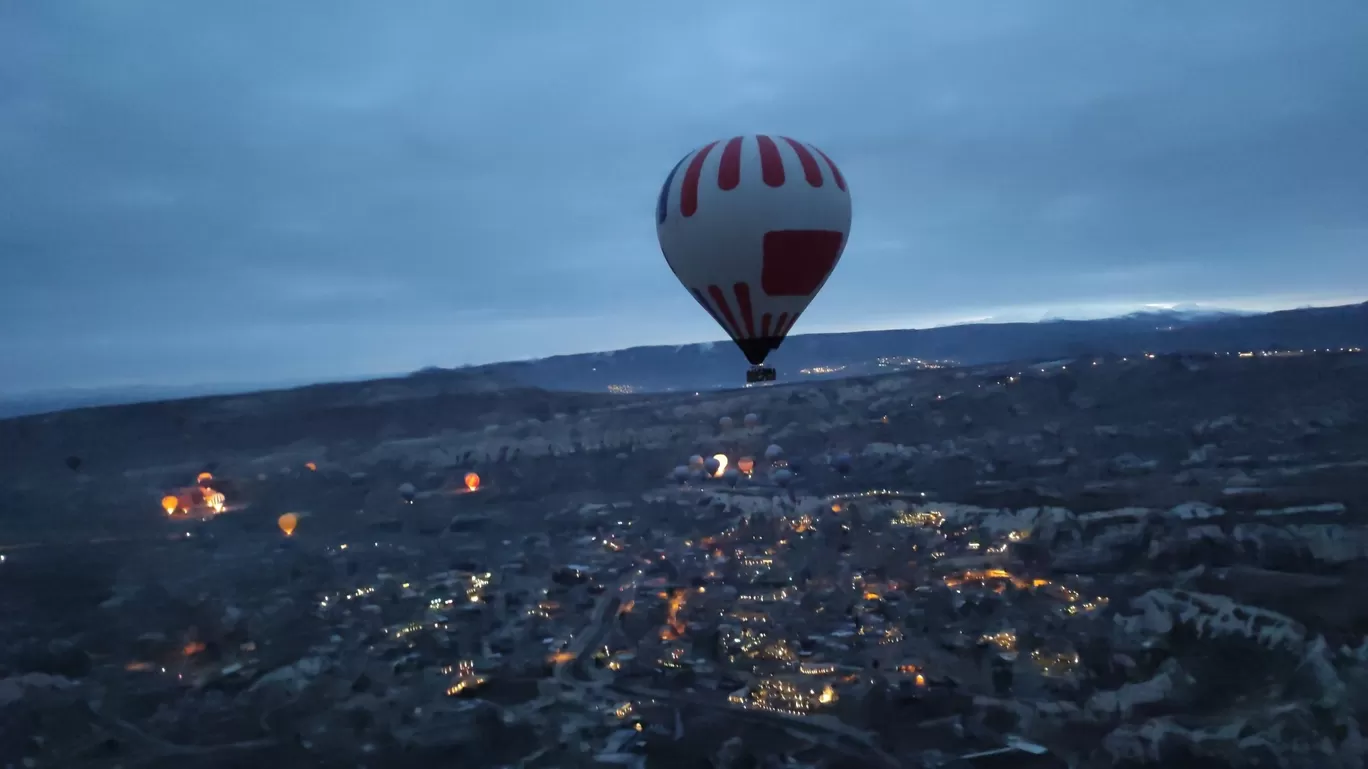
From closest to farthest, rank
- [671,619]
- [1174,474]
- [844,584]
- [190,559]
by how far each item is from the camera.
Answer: [671,619]
[844,584]
[190,559]
[1174,474]

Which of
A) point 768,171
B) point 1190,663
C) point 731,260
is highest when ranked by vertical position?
point 768,171

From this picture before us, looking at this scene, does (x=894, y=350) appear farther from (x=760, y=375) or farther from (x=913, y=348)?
(x=760, y=375)

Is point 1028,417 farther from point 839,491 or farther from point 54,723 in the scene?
point 54,723

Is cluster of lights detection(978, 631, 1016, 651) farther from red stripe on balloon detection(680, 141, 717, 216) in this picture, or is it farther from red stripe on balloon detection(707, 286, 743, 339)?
red stripe on balloon detection(680, 141, 717, 216)

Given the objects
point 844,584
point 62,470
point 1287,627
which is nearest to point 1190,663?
point 1287,627

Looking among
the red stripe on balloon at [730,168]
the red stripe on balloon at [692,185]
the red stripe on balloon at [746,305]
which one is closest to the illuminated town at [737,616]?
the red stripe on balloon at [746,305]

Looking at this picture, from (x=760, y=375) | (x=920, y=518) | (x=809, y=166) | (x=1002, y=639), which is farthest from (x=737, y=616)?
(x=920, y=518)

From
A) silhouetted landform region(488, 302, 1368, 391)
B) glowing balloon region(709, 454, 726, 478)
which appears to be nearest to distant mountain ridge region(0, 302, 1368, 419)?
silhouetted landform region(488, 302, 1368, 391)
